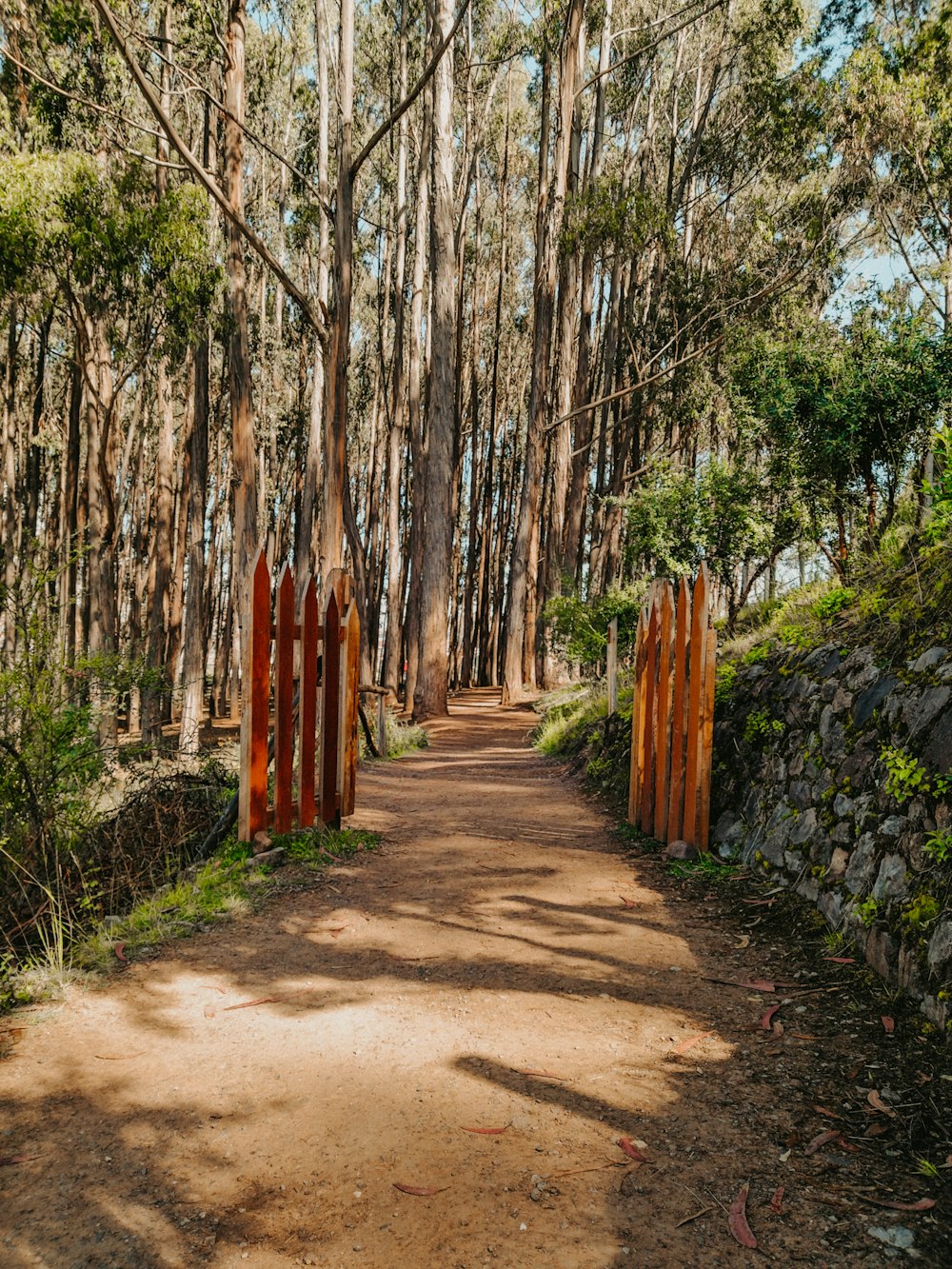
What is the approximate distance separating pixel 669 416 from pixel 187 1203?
75.8 ft

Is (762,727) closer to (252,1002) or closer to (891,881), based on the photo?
(891,881)

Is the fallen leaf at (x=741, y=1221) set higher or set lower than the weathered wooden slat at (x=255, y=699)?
lower

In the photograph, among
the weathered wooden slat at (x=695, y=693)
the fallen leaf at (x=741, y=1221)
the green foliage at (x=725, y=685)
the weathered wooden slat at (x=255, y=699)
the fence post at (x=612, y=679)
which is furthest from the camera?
the fence post at (x=612, y=679)

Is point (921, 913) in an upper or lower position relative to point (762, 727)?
lower

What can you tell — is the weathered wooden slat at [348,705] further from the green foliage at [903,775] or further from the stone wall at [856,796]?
the green foliage at [903,775]

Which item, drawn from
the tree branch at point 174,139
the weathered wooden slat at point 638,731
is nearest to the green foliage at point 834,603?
the weathered wooden slat at point 638,731

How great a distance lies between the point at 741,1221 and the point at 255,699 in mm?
3897

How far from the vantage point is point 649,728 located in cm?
646

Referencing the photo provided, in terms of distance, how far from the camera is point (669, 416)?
76.7 feet

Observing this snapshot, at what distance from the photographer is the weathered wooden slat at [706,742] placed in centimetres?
542

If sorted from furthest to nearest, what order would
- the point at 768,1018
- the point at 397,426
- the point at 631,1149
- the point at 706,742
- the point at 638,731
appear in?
the point at 397,426 → the point at 638,731 → the point at 706,742 → the point at 768,1018 → the point at 631,1149

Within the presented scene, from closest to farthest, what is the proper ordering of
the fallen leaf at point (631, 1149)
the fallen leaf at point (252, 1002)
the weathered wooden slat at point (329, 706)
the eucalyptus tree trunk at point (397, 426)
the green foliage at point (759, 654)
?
the fallen leaf at point (631, 1149) < the fallen leaf at point (252, 1002) < the weathered wooden slat at point (329, 706) < the green foliage at point (759, 654) < the eucalyptus tree trunk at point (397, 426)

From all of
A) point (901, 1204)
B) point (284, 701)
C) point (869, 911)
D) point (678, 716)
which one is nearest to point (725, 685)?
point (678, 716)

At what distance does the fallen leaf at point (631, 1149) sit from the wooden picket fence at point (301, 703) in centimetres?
338
